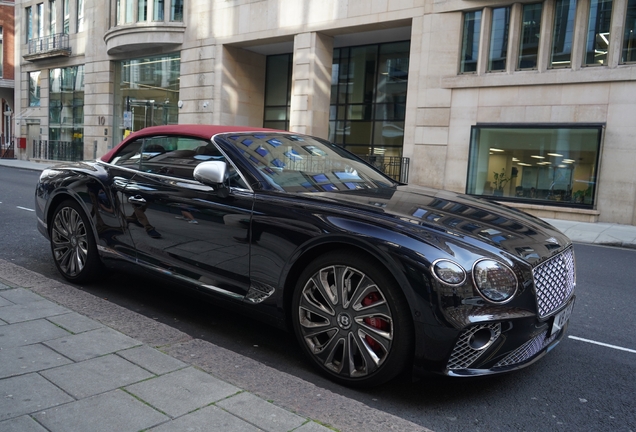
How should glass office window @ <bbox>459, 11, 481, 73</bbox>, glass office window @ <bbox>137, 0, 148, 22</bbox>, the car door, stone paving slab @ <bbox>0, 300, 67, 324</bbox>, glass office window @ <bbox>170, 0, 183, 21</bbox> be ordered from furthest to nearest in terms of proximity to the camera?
glass office window @ <bbox>137, 0, 148, 22</bbox>
glass office window @ <bbox>170, 0, 183, 21</bbox>
glass office window @ <bbox>459, 11, 481, 73</bbox>
the car door
stone paving slab @ <bbox>0, 300, 67, 324</bbox>

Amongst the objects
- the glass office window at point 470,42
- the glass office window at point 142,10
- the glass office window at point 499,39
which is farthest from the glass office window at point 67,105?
the glass office window at point 499,39

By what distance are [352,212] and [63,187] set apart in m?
3.25

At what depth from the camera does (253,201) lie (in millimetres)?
3820

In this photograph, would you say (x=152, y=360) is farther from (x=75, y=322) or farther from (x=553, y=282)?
(x=553, y=282)

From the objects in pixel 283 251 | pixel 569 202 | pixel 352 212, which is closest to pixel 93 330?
pixel 283 251

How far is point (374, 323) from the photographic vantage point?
10.5 ft

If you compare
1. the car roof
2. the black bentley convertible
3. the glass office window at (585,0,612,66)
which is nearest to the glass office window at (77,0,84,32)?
the glass office window at (585,0,612,66)

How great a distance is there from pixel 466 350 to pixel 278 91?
2459cm

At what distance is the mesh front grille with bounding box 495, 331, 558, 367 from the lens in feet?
10.2

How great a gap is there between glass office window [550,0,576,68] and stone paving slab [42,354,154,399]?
53.2 ft

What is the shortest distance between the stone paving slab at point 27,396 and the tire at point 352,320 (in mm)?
1408

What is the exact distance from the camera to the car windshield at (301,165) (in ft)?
13.3

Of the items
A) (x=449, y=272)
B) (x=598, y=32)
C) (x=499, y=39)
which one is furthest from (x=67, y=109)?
(x=449, y=272)

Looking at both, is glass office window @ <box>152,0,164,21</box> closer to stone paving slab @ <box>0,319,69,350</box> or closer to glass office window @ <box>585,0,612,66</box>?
glass office window @ <box>585,0,612,66</box>
